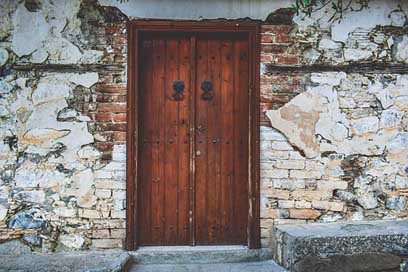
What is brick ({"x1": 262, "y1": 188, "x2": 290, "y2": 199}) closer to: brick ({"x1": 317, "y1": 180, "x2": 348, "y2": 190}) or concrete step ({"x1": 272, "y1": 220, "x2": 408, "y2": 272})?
brick ({"x1": 317, "y1": 180, "x2": 348, "y2": 190})

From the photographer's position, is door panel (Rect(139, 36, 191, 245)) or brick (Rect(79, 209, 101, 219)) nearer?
brick (Rect(79, 209, 101, 219))

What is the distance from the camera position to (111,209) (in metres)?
3.90

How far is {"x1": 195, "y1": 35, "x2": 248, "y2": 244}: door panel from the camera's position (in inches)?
161

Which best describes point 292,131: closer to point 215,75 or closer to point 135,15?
point 215,75

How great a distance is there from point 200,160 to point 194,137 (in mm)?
209

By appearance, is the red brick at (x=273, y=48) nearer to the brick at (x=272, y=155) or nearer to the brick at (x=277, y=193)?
the brick at (x=272, y=155)

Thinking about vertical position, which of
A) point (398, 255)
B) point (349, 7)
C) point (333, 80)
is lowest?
point (398, 255)

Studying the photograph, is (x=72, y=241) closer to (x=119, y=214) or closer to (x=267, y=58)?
(x=119, y=214)

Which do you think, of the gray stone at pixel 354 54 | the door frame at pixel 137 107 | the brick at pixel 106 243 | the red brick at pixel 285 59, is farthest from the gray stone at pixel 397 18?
the brick at pixel 106 243

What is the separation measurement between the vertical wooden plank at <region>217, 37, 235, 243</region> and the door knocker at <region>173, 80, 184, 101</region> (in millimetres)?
360

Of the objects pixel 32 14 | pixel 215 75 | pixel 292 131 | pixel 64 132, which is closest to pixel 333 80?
pixel 292 131

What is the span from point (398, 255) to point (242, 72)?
1929 millimetres

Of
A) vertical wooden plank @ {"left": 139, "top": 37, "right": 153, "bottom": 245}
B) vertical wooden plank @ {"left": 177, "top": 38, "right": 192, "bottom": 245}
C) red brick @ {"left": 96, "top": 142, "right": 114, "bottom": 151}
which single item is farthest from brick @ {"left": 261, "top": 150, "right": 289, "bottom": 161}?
red brick @ {"left": 96, "top": 142, "right": 114, "bottom": 151}

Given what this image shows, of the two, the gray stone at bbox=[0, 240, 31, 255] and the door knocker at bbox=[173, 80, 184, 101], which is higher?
the door knocker at bbox=[173, 80, 184, 101]
